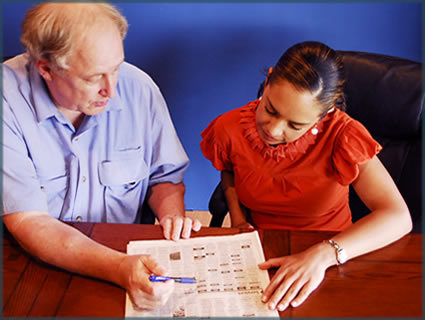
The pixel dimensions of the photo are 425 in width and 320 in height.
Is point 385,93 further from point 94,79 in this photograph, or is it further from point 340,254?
point 94,79

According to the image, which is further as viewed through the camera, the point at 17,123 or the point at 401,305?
the point at 17,123

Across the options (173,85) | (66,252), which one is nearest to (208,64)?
(173,85)

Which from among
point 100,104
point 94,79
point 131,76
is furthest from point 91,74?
point 131,76

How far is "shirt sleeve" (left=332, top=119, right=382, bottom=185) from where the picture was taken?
51.7 inches

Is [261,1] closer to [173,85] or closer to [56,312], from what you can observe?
[173,85]

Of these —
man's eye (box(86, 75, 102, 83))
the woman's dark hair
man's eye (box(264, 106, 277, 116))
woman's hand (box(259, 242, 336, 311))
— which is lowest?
woman's hand (box(259, 242, 336, 311))

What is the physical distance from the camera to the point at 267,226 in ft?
5.17

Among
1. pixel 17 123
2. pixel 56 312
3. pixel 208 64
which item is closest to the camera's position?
pixel 56 312

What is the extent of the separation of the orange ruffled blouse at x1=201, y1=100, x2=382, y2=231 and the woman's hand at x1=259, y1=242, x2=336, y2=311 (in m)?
0.34

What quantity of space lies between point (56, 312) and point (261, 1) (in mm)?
1356

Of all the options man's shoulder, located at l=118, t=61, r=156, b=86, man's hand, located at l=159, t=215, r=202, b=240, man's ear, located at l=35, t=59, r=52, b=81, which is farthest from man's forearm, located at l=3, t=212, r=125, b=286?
man's shoulder, located at l=118, t=61, r=156, b=86

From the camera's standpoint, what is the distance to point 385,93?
1468mm

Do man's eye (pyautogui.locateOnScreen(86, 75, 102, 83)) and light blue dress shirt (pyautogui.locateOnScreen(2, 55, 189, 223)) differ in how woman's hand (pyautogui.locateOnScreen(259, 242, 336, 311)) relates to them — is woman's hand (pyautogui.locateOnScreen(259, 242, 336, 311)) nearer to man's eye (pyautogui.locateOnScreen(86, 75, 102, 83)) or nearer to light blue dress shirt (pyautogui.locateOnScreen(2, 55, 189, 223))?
light blue dress shirt (pyautogui.locateOnScreen(2, 55, 189, 223))

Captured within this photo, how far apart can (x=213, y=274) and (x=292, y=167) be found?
0.54 metres
